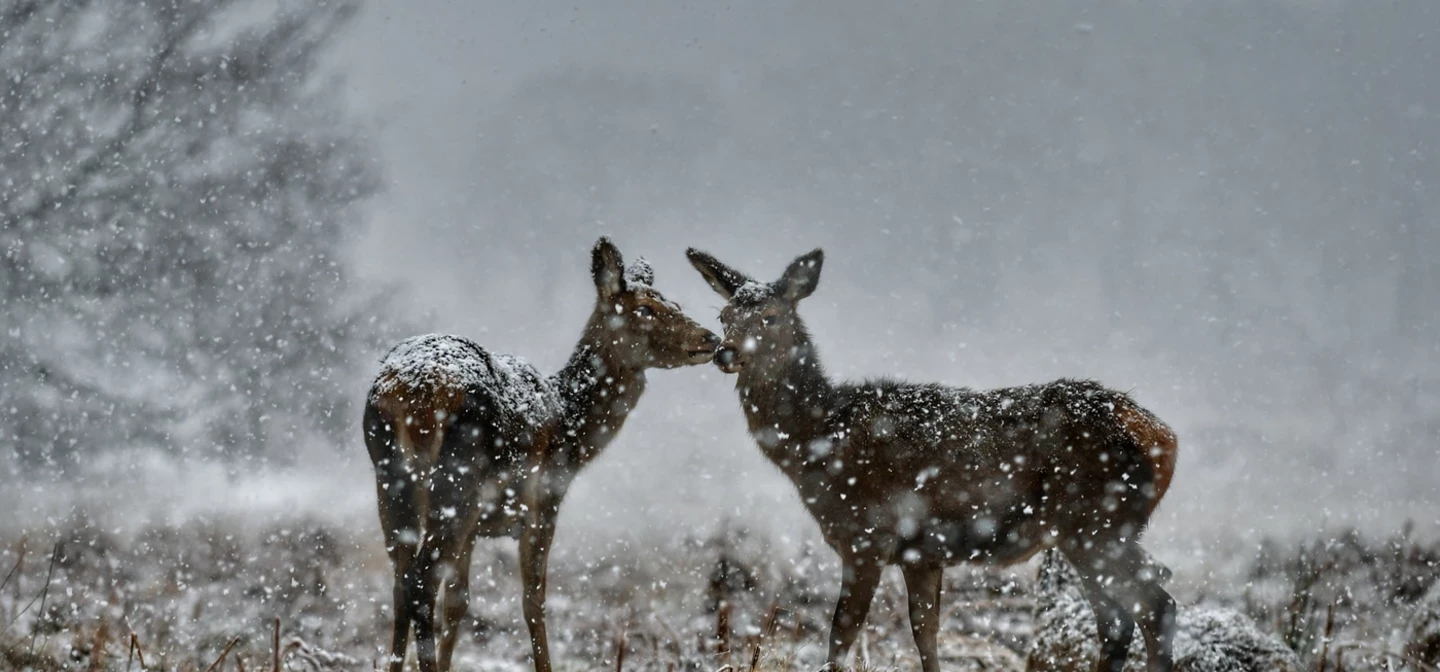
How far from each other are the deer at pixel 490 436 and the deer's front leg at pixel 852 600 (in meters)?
1.96

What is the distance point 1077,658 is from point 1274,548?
445 centimetres

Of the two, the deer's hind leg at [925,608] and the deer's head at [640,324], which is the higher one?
the deer's head at [640,324]

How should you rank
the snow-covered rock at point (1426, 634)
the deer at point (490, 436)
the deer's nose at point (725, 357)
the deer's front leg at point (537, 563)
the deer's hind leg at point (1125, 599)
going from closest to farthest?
the deer at point (490, 436)
the deer's hind leg at point (1125, 599)
the deer's front leg at point (537, 563)
the snow-covered rock at point (1426, 634)
the deer's nose at point (725, 357)

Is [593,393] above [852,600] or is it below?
above

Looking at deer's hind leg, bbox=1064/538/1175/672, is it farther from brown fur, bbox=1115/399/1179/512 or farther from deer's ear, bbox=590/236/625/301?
deer's ear, bbox=590/236/625/301

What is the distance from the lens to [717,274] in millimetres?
8211

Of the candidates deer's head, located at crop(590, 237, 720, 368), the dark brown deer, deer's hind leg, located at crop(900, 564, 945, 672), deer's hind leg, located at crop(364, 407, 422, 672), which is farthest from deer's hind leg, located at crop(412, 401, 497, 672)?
deer's hind leg, located at crop(900, 564, 945, 672)

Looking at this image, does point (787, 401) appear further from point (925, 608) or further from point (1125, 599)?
point (1125, 599)

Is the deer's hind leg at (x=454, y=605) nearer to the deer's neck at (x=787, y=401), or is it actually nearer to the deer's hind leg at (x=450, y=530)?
the deer's hind leg at (x=450, y=530)

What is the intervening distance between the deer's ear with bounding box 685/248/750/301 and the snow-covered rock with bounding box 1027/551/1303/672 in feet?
12.1

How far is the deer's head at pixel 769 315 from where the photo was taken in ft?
24.5

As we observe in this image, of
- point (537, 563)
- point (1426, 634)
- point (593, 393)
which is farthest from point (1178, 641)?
point (593, 393)

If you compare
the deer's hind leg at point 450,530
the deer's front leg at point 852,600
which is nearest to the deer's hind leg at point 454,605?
the deer's hind leg at point 450,530

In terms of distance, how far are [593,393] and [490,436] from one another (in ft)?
5.62
